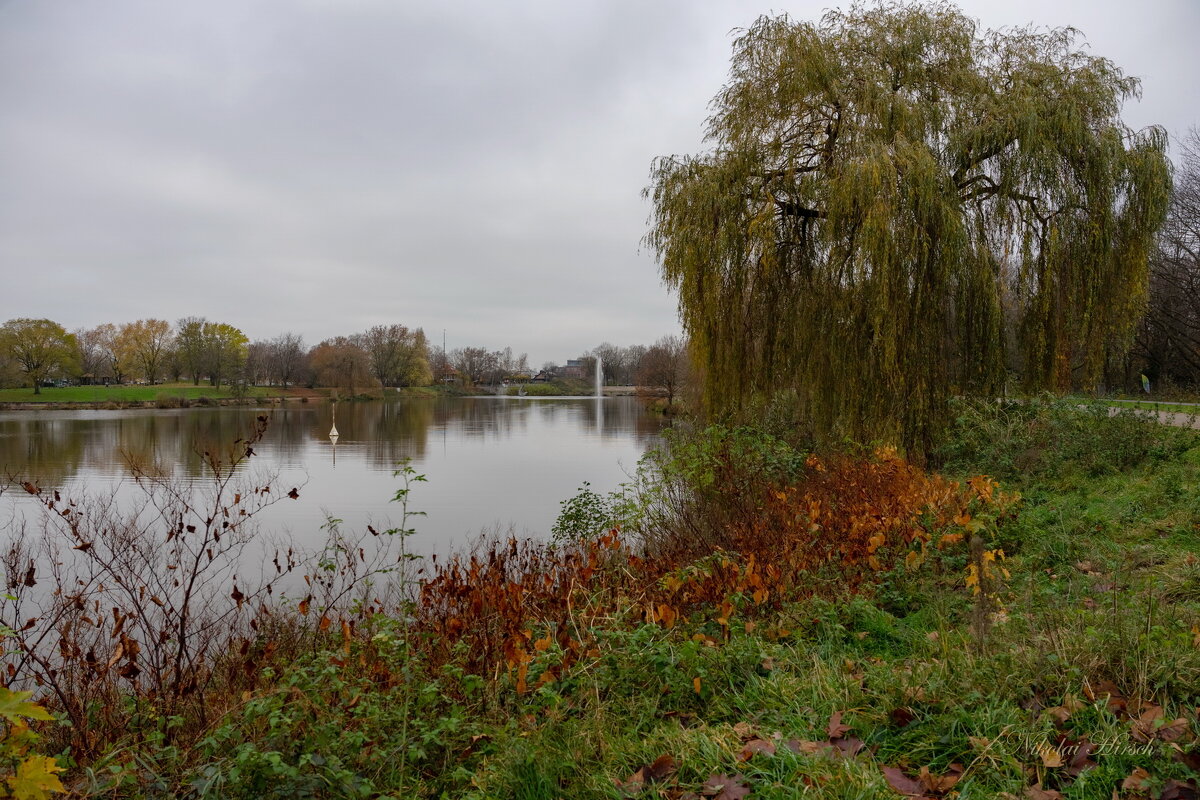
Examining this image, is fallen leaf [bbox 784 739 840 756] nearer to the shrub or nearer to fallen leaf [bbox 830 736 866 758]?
fallen leaf [bbox 830 736 866 758]

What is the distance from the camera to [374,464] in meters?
18.0

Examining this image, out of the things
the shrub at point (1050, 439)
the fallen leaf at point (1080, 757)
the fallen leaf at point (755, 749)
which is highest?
the shrub at point (1050, 439)

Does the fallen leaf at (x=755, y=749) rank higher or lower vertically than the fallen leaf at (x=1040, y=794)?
lower

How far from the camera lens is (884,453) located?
7941 millimetres

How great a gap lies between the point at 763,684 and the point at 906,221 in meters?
7.80

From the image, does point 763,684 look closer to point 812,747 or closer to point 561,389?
point 812,747

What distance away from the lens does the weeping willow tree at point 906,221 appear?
30.7 ft

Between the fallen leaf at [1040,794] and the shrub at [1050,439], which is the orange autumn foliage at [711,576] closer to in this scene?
the fallen leaf at [1040,794]

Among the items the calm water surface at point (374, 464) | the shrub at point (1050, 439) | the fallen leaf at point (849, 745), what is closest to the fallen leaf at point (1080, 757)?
the fallen leaf at point (849, 745)

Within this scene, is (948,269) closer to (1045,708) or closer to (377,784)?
(1045,708)

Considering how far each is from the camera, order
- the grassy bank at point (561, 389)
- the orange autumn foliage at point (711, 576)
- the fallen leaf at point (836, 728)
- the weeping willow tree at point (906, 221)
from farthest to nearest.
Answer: the grassy bank at point (561, 389)
the weeping willow tree at point (906, 221)
the orange autumn foliage at point (711, 576)
the fallen leaf at point (836, 728)

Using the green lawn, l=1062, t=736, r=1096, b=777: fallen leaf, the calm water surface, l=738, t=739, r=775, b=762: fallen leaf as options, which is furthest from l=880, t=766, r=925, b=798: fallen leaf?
the green lawn

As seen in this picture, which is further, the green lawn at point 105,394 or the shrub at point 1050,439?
the green lawn at point 105,394

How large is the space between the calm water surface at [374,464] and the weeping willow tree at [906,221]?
4.67 m
